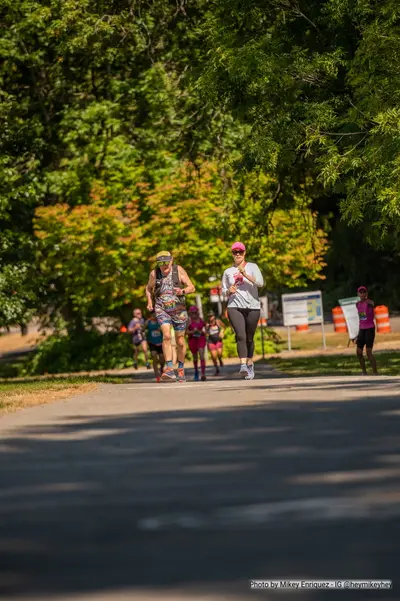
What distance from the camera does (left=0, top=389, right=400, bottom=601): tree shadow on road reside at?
607cm

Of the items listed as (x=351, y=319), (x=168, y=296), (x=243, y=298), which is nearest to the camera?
(x=243, y=298)

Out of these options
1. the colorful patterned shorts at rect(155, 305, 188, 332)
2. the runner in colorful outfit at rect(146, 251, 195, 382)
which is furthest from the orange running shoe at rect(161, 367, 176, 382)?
the colorful patterned shorts at rect(155, 305, 188, 332)

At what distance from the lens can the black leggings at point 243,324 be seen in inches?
835

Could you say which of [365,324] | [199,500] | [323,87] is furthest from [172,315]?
[199,500]

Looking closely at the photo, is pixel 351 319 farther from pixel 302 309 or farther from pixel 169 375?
pixel 169 375

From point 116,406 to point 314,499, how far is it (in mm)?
7823

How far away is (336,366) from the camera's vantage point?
30.0 meters

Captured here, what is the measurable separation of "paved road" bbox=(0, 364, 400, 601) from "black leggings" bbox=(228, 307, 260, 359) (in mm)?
6902

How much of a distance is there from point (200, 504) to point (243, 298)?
13.3m

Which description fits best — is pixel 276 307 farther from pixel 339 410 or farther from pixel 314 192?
pixel 339 410

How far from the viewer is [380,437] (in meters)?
10.8

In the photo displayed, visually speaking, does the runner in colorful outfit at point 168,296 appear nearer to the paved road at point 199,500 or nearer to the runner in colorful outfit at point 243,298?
the runner in colorful outfit at point 243,298

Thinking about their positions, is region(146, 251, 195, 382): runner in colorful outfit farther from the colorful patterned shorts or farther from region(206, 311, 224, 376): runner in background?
region(206, 311, 224, 376): runner in background

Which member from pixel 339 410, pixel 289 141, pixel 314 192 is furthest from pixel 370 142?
pixel 339 410
